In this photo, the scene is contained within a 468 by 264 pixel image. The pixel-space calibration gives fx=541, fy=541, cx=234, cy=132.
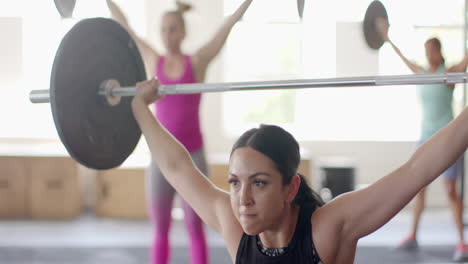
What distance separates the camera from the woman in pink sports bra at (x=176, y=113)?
2100 millimetres

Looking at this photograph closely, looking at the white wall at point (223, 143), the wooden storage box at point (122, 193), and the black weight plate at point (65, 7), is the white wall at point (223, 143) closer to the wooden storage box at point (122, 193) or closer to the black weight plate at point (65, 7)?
the wooden storage box at point (122, 193)

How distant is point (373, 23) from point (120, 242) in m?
2.25

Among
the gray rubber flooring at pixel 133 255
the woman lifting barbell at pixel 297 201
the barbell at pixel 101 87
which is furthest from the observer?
the gray rubber flooring at pixel 133 255

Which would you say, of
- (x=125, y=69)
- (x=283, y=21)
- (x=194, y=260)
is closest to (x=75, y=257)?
(x=194, y=260)

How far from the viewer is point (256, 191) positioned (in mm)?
947

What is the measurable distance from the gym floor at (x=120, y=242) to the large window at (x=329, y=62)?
928mm

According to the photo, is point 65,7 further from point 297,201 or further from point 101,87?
point 297,201

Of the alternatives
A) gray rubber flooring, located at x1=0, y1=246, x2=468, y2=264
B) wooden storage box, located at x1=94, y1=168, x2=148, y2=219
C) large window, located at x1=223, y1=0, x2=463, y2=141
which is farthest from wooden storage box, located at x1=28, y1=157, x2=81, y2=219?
large window, located at x1=223, y1=0, x2=463, y2=141

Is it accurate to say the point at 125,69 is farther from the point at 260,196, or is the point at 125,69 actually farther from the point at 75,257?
the point at 75,257

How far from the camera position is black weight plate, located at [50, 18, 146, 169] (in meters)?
1.26

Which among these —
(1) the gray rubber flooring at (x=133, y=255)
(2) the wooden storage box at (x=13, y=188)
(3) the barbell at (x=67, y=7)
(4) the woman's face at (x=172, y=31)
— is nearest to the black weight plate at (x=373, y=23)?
(3) the barbell at (x=67, y=7)

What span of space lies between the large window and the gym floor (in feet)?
3.04

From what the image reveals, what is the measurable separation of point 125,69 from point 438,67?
5.96ft

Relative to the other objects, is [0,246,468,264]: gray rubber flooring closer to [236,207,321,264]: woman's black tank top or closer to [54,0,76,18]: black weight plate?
[54,0,76,18]: black weight plate
